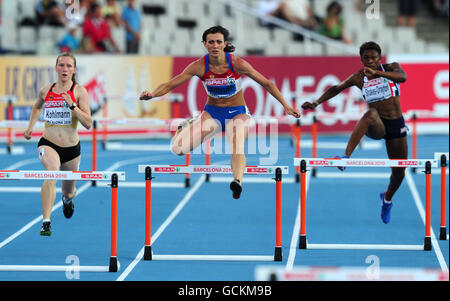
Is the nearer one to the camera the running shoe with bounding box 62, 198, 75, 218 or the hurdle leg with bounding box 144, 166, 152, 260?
the hurdle leg with bounding box 144, 166, 152, 260

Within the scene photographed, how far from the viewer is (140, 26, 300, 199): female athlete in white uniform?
26.0 ft

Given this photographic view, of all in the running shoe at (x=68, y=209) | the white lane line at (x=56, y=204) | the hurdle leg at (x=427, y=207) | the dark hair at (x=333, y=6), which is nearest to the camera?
the running shoe at (x=68, y=209)

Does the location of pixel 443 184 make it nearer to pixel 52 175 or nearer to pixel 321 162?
pixel 321 162

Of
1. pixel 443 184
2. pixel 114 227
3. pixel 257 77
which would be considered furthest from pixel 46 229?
pixel 443 184

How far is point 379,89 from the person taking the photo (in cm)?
860

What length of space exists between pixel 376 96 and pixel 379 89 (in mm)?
100

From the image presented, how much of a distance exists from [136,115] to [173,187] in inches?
188

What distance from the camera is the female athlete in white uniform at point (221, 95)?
311 inches

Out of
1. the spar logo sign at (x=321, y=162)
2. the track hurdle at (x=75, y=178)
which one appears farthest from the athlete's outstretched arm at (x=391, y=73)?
the track hurdle at (x=75, y=178)

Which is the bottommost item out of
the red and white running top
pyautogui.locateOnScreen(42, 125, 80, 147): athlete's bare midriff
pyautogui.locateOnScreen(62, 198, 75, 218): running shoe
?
pyautogui.locateOnScreen(62, 198, 75, 218): running shoe

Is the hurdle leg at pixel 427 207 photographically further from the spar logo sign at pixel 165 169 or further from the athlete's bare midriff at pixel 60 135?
the athlete's bare midriff at pixel 60 135

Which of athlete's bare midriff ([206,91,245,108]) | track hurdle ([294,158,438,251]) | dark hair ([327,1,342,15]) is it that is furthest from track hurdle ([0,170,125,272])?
dark hair ([327,1,342,15])

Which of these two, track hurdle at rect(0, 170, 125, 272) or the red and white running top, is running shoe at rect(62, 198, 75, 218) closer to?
track hurdle at rect(0, 170, 125, 272)
